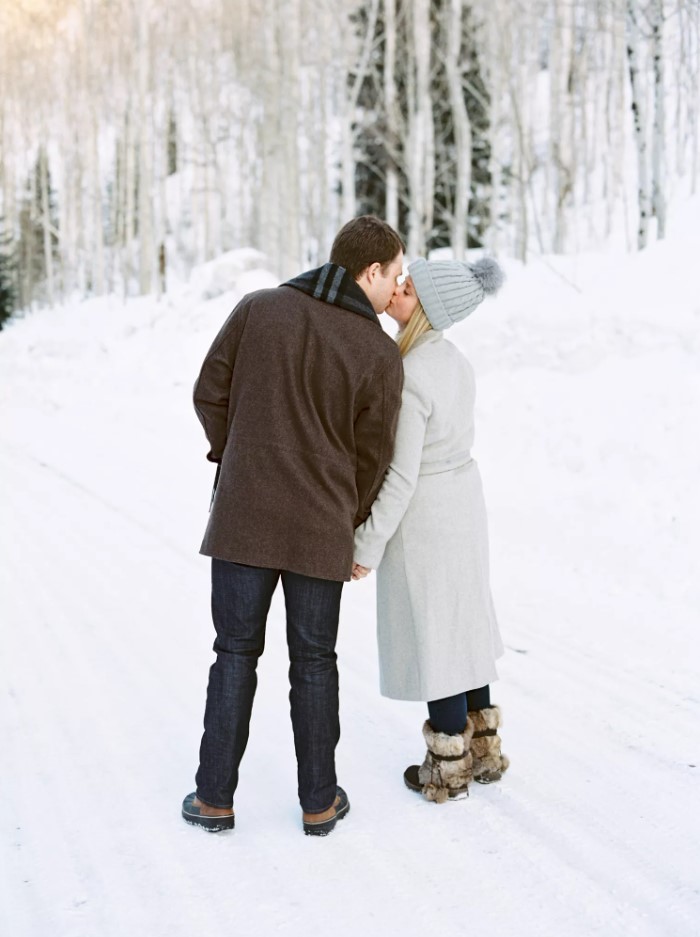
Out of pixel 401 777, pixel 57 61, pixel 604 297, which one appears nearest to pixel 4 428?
pixel 604 297

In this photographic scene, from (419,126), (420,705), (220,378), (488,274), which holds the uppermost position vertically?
(419,126)

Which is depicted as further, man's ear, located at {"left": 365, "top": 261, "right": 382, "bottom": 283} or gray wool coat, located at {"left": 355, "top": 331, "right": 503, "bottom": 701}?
gray wool coat, located at {"left": 355, "top": 331, "right": 503, "bottom": 701}

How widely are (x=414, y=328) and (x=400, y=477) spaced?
0.49 meters

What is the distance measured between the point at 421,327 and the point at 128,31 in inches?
1094

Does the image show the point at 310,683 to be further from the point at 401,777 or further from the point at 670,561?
the point at 670,561

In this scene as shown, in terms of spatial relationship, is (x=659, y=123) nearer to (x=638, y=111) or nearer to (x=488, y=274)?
(x=638, y=111)

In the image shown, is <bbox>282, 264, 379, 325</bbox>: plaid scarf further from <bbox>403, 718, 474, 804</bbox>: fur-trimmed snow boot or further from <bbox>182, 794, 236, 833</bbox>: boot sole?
<bbox>182, 794, 236, 833</bbox>: boot sole

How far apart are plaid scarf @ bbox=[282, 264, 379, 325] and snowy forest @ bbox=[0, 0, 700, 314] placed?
29.0 ft

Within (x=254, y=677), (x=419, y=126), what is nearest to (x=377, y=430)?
(x=254, y=677)

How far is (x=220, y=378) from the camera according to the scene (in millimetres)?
2637

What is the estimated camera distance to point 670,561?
5375 millimetres

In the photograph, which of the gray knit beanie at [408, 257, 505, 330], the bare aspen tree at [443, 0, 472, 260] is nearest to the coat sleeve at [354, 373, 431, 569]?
the gray knit beanie at [408, 257, 505, 330]

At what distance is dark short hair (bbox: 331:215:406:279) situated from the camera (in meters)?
2.65

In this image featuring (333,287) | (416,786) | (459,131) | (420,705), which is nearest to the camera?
(333,287)
